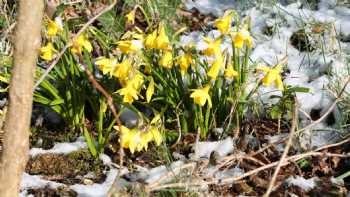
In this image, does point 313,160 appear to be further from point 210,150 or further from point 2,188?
point 2,188

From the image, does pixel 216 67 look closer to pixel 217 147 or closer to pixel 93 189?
pixel 217 147

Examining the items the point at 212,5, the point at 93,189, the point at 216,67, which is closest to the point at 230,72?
the point at 216,67

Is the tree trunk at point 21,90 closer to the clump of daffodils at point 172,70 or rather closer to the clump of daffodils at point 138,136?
the clump of daffodils at point 138,136

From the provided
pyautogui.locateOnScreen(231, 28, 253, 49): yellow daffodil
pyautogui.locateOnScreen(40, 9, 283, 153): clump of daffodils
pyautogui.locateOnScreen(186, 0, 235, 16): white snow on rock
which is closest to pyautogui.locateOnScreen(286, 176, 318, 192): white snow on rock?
pyautogui.locateOnScreen(40, 9, 283, 153): clump of daffodils

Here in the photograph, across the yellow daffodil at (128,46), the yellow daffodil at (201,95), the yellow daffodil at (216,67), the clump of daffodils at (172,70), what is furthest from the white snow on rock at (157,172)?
the yellow daffodil at (128,46)

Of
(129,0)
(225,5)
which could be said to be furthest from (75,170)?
(225,5)
